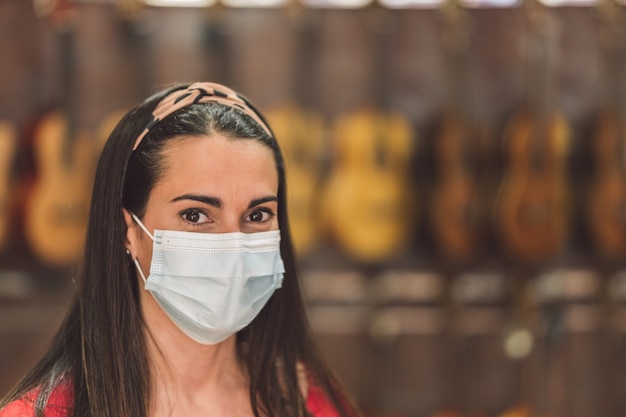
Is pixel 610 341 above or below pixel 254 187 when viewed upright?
below

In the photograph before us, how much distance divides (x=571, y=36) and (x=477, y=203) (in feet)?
2.69

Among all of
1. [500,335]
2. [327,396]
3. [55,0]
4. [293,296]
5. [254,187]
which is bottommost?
[500,335]

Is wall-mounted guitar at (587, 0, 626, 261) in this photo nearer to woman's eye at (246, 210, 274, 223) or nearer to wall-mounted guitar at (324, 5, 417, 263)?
wall-mounted guitar at (324, 5, 417, 263)

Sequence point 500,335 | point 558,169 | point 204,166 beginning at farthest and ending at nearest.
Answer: point 500,335, point 558,169, point 204,166

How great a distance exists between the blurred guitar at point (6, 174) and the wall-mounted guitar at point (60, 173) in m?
0.06

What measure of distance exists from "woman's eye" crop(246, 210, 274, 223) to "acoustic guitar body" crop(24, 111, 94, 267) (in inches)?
71.6

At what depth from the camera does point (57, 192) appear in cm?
351

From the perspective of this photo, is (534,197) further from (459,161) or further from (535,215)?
(459,161)

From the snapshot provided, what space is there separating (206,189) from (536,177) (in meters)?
2.00

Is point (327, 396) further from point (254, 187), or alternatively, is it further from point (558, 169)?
point (558, 169)

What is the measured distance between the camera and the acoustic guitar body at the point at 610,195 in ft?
11.3

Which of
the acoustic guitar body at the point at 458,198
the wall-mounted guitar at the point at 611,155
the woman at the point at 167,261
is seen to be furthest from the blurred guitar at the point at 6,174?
the wall-mounted guitar at the point at 611,155

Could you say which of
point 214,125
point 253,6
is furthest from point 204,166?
point 253,6

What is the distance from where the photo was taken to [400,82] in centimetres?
388
